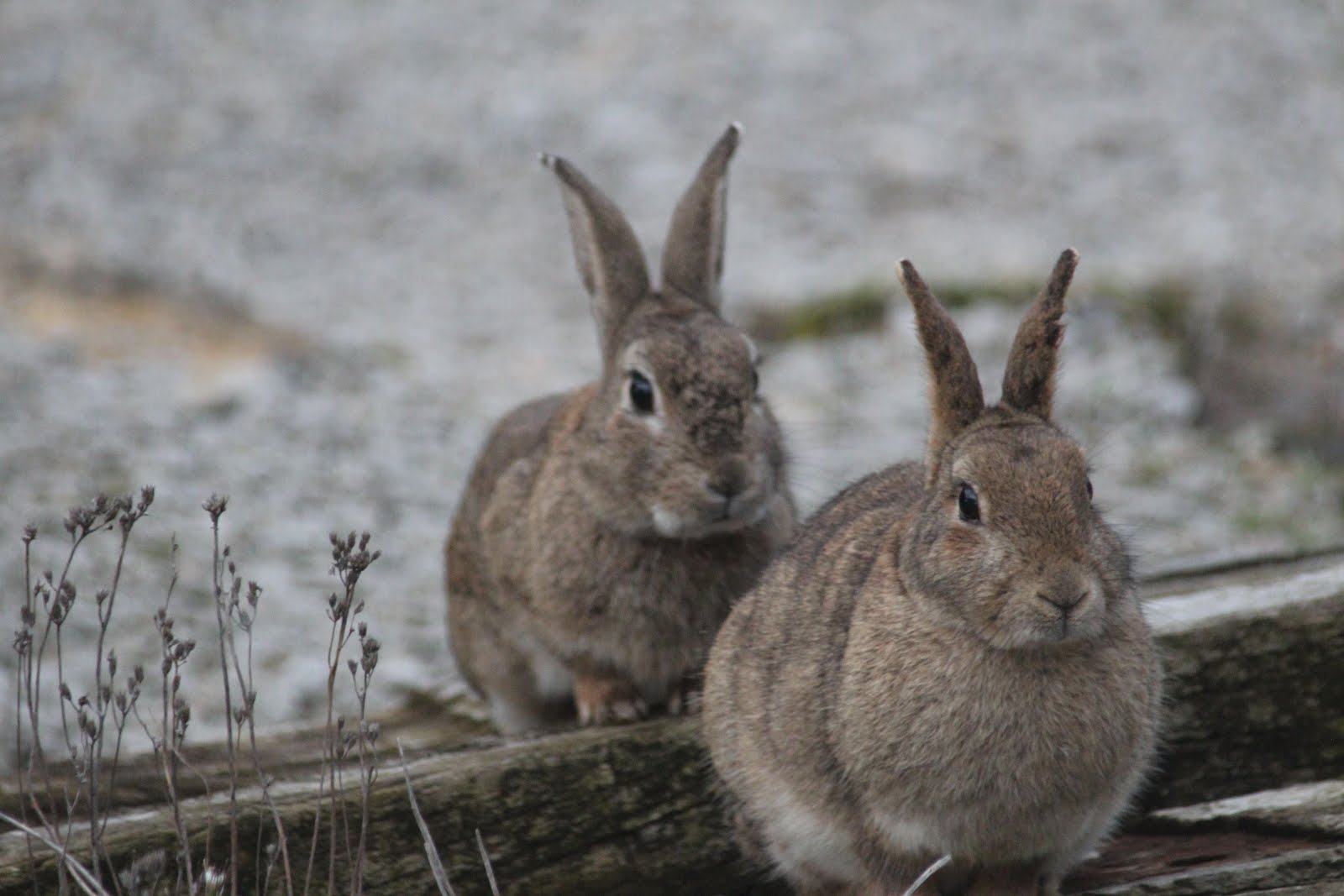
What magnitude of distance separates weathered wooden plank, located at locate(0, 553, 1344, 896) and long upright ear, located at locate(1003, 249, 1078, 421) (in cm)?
110

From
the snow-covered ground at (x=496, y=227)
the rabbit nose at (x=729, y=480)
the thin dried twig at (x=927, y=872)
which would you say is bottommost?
the thin dried twig at (x=927, y=872)

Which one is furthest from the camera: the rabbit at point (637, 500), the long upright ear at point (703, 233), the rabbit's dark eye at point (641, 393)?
the long upright ear at point (703, 233)

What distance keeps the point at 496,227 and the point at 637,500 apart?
31.2ft

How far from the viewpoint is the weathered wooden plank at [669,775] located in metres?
4.87

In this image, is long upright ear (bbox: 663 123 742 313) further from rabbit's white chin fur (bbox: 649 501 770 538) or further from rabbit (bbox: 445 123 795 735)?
rabbit's white chin fur (bbox: 649 501 770 538)

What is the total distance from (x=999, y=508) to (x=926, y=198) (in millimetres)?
10749

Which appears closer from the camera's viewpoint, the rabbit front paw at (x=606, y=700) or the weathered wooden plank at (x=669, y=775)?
the weathered wooden plank at (x=669, y=775)

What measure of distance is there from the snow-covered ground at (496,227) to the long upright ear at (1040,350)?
A: 389 cm

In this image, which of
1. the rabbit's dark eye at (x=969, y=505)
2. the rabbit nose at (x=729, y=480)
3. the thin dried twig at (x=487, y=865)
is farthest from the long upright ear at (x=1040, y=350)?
the thin dried twig at (x=487, y=865)

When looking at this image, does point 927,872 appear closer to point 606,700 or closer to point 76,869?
point 76,869

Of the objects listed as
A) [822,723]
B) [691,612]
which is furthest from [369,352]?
[822,723]

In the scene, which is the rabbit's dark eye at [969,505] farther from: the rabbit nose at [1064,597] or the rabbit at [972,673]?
the rabbit nose at [1064,597]

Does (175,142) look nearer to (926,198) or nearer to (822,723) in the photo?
(926,198)

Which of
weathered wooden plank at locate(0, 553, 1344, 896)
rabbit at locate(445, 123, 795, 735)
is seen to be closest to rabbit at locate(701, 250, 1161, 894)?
weathered wooden plank at locate(0, 553, 1344, 896)
